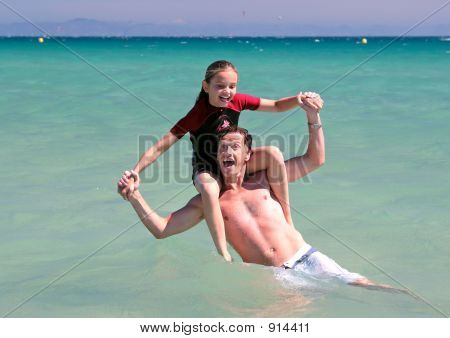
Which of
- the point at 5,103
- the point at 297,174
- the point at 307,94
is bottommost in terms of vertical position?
the point at 5,103

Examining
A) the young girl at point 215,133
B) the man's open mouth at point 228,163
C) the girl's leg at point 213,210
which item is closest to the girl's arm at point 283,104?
the young girl at point 215,133

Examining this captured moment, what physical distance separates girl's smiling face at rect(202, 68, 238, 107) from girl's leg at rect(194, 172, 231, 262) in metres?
0.53

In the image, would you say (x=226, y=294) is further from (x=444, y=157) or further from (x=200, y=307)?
(x=444, y=157)

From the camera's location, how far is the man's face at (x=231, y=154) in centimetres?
424

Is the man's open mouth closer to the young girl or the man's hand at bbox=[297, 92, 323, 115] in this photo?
the young girl

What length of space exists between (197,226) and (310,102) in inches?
75.8

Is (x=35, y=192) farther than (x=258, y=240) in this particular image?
Yes

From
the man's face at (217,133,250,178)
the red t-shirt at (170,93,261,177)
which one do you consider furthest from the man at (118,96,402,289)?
the red t-shirt at (170,93,261,177)

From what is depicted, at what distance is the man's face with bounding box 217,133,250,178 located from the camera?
4.24 meters

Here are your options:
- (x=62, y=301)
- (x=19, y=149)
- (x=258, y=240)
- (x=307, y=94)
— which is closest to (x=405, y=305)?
(x=258, y=240)

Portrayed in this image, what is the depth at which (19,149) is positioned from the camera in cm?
917

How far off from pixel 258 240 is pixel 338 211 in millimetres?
2204

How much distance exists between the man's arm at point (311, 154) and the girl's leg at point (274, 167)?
0.58 feet

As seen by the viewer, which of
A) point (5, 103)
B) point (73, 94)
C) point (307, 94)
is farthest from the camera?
point (73, 94)
